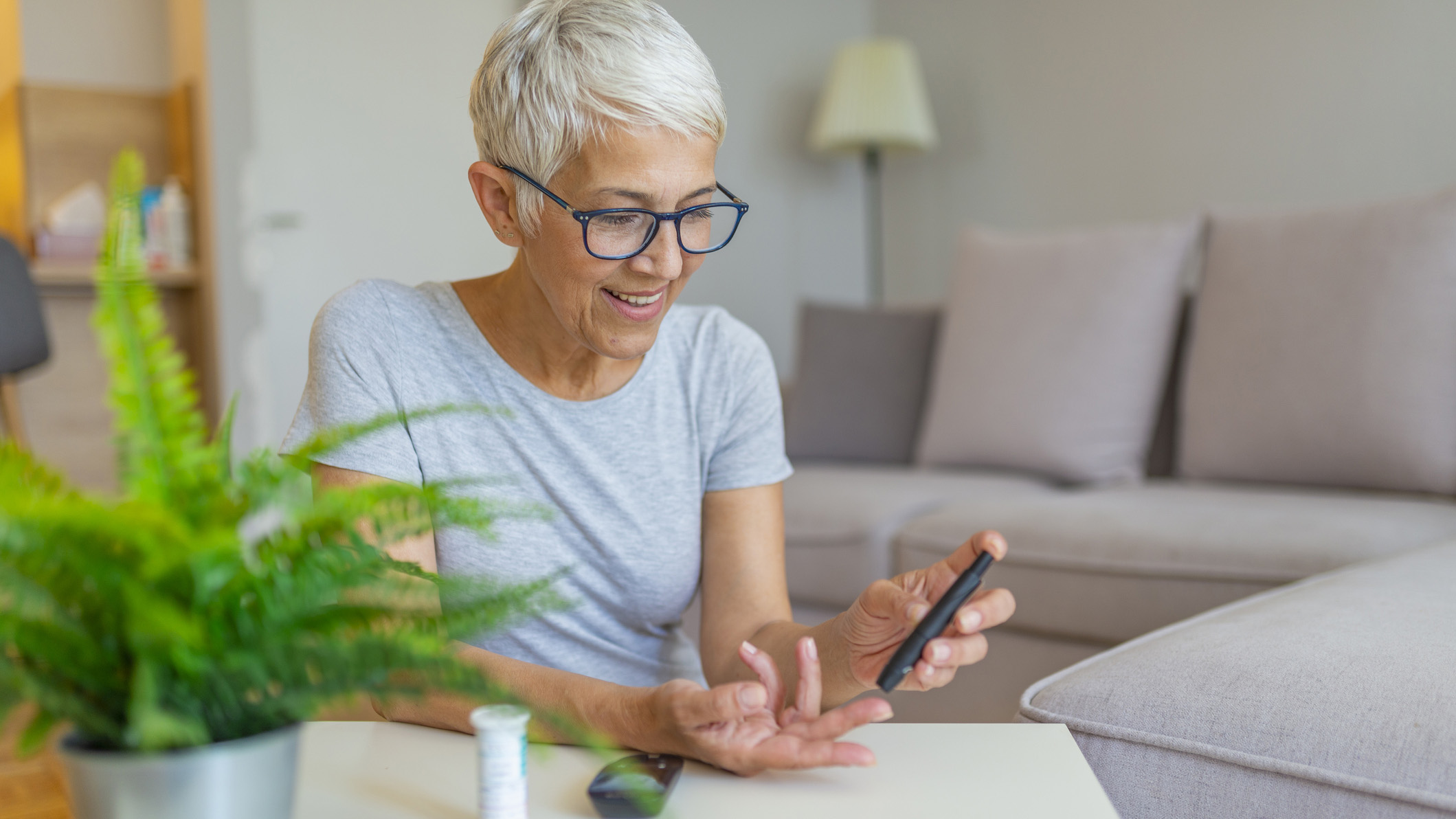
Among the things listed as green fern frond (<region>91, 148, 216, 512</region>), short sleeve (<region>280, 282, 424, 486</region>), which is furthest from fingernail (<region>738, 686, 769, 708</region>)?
short sleeve (<region>280, 282, 424, 486</region>)

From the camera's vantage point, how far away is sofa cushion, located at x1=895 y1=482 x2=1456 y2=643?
1589 mm

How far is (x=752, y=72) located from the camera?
382cm

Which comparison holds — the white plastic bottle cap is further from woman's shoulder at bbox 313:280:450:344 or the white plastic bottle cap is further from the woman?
woman's shoulder at bbox 313:280:450:344

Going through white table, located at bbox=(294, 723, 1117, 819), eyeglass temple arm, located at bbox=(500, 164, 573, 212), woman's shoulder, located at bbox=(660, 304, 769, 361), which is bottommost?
white table, located at bbox=(294, 723, 1117, 819)

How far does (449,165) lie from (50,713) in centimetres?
325

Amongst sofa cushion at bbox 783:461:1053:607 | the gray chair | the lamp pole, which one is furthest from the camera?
the lamp pole

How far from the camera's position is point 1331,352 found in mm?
1964

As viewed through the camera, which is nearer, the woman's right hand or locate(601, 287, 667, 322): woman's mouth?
the woman's right hand

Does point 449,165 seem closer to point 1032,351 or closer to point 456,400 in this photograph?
point 1032,351

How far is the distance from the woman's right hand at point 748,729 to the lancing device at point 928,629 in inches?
2.2

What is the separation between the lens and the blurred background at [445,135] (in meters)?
2.96

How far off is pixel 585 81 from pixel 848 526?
1284mm

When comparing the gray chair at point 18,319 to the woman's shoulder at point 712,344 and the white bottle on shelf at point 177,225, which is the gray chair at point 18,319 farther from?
the woman's shoulder at point 712,344

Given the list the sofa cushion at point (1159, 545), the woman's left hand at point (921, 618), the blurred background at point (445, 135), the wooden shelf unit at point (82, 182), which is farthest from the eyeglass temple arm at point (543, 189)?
the wooden shelf unit at point (82, 182)
